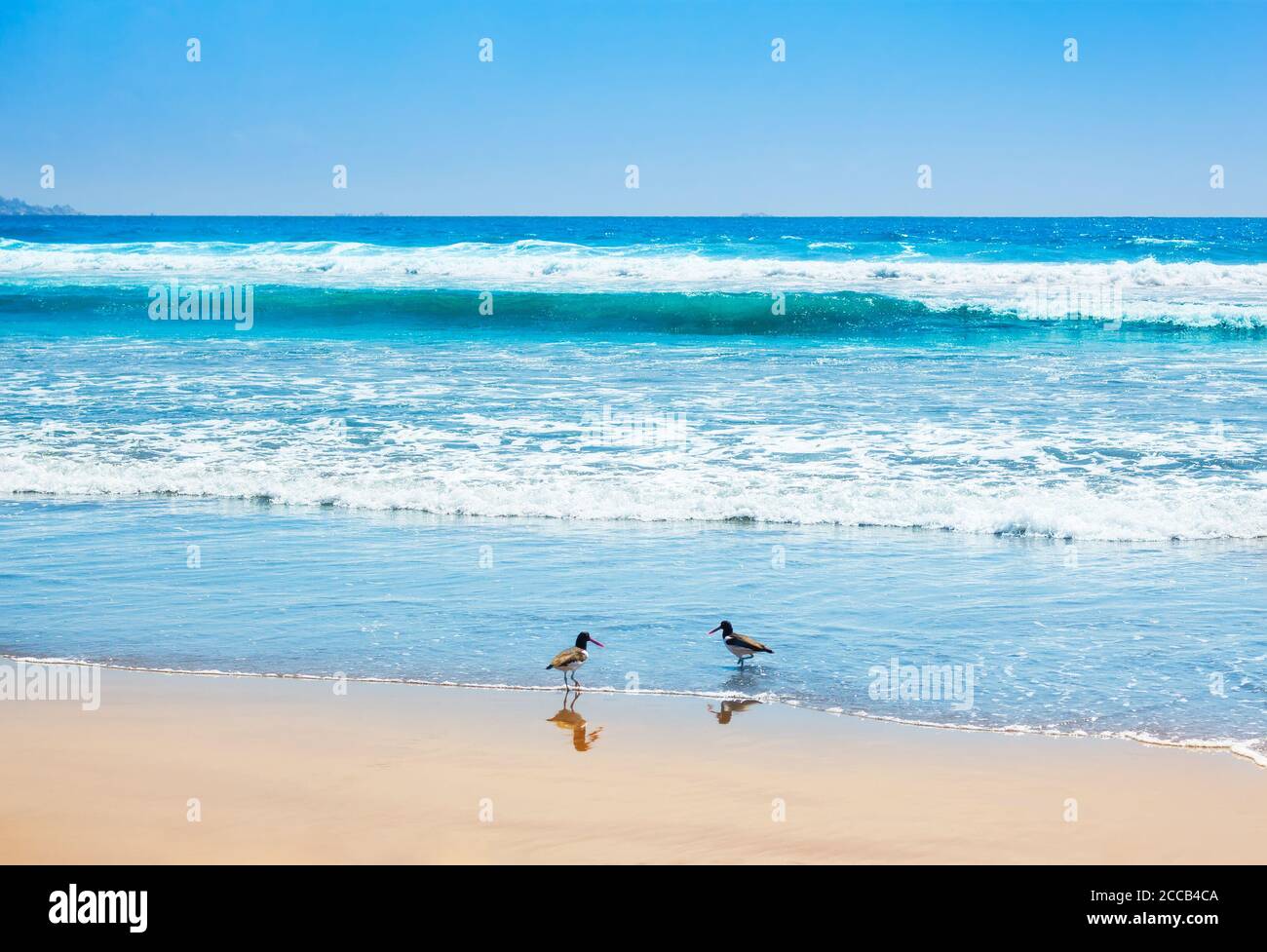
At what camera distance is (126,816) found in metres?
4.73

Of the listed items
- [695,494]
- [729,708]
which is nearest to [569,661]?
[729,708]

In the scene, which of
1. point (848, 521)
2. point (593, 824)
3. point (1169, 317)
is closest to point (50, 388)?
point (848, 521)

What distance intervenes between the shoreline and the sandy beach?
0.06 m

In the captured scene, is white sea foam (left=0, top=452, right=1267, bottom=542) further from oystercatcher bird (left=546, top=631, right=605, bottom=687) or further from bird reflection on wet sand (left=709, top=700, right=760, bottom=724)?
bird reflection on wet sand (left=709, top=700, right=760, bottom=724)

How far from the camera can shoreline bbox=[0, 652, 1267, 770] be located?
5.51 m

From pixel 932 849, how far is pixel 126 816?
3.10 meters

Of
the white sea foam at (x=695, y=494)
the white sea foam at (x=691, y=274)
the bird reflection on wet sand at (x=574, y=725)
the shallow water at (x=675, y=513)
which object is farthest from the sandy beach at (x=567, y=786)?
the white sea foam at (x=691, y=274)

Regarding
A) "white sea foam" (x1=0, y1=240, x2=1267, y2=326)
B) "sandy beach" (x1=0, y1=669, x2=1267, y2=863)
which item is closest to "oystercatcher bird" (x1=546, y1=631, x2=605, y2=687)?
"sandy beach" (x1=0, y1=669, x2=1267, y2=863)

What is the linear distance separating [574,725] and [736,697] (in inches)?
35.2

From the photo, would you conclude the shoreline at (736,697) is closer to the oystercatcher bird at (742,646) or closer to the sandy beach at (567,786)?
the sandy beach at (567,786)

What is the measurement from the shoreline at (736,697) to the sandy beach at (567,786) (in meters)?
0.06

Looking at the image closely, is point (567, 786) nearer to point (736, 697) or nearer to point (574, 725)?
point (574, 725)
